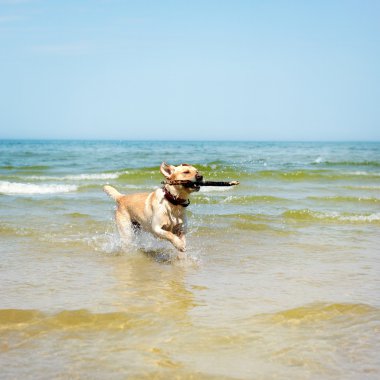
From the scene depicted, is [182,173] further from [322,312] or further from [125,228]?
[322,312]

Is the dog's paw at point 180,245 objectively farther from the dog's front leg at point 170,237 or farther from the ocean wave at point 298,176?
the ocean wave at point 298,176

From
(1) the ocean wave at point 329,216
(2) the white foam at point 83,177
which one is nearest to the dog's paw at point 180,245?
(1) the ocean wave at point 329,216

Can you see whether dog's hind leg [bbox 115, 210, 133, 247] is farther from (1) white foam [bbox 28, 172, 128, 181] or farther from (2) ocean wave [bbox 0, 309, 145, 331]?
(1) white foam [bbox 28, 172, 128, 181]

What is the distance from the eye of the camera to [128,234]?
779cm

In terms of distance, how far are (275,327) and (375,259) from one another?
3.09 metres

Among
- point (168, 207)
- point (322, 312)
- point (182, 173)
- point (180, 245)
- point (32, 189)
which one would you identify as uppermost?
point (182, 173)

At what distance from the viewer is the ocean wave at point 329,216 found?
1016 centimetres

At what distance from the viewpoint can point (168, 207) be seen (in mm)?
6934

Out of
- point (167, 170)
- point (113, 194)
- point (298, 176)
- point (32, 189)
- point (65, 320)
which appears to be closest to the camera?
point (65, 320)

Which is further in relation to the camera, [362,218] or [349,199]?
[349,199]

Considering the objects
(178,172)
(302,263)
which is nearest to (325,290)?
(302,263)

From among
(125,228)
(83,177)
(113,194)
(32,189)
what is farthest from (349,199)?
(83,177)

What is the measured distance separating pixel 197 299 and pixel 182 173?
1.96 metres

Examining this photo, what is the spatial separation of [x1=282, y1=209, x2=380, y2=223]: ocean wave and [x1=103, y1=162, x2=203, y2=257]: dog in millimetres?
4071
